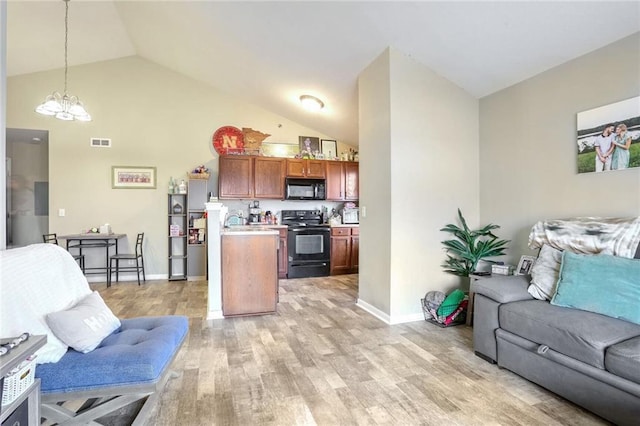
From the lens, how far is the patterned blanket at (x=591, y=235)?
2162 millimetres

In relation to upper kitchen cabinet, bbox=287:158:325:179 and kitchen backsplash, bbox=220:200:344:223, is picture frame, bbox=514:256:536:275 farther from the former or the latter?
kitchen backsplash, bbox=220:200:344:223

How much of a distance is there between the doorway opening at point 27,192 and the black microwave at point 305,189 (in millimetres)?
4740

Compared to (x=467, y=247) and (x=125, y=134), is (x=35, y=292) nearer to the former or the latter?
(x=467, y=247)

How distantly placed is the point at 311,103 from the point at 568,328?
4259 millimetres

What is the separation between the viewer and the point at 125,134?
5445 mm

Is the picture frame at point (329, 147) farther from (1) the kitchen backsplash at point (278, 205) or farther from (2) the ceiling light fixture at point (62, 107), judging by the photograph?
(2) the ceiling light fixture at point (62, 107)

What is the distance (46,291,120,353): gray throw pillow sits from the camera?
1.62m

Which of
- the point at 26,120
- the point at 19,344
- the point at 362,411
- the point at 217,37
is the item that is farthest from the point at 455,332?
the point at 26,120

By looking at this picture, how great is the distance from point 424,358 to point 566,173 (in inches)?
80.4

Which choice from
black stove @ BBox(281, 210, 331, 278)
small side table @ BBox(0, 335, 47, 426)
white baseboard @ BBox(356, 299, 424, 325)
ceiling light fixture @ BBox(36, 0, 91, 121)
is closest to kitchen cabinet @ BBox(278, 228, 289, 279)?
black stove @ BBox(281, 210, 331, 278)

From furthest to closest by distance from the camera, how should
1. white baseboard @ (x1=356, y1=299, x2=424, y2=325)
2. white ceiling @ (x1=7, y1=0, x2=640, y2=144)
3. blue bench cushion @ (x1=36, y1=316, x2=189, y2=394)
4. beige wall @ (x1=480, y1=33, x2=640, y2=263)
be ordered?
white baseboard @ (x1=356, y1=299, x2=424, y2=325)
white ceiling @ (x1=7, y1=0, x2=640, y2=144)
beige wall @ (x1=480, y1=33, x2=640, y2=263)
blue bench cushion @ (x1=36, y1=316, x2=189, y2=394)

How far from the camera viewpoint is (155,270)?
18.3ft

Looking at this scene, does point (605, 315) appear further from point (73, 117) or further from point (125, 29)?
point (125, 29)

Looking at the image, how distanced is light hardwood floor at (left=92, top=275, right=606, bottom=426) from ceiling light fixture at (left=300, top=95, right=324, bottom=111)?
3151mm
